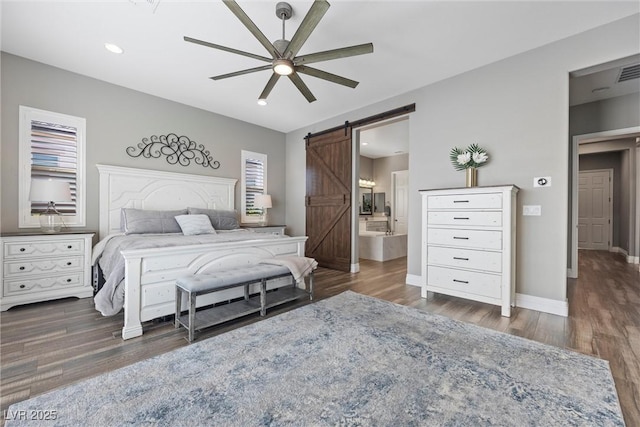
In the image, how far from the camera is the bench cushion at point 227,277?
88.3 inches

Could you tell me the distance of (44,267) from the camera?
2963mm

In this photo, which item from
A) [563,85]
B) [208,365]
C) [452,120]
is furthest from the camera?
[452,120]

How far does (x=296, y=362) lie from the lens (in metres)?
1.83

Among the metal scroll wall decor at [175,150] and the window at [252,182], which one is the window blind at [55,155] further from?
the window at [252,182]

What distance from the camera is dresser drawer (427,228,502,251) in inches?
110

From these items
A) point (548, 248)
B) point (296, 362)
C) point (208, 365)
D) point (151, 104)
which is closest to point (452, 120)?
point (548, 248)

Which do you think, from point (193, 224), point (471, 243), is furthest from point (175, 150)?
point (471, 243)

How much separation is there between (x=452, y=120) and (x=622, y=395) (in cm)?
308

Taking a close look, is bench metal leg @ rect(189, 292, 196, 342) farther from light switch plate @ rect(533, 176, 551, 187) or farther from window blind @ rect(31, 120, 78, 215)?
Answer: light switch plate @ rect(533, 176, 551, 187)

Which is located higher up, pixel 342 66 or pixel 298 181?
pixel 342 66

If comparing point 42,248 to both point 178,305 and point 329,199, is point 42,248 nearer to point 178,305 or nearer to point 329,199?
point 178,305

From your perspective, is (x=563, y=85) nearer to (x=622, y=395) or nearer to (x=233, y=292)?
(x=622, y=395)

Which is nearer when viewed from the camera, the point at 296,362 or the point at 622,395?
the point at 622,395

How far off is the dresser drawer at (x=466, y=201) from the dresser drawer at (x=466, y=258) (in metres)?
0.49
